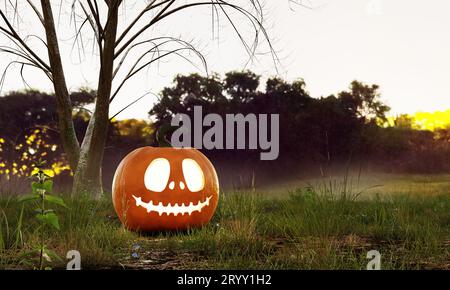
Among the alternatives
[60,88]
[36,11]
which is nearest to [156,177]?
[60,88]

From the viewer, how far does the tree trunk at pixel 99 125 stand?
9.01 meters

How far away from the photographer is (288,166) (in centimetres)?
1733

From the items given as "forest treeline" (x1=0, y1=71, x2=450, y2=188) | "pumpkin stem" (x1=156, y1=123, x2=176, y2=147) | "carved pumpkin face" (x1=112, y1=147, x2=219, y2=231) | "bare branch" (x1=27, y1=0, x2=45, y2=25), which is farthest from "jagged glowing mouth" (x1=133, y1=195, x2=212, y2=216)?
"forest treeline" (x1=0, y1=71, x2=450, y2=188)

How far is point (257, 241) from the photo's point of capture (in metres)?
4.11

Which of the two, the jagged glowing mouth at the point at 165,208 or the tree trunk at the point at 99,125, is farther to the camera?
the tree trunk at the point at 99,125

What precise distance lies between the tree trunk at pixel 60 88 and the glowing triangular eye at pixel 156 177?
4.72 metres

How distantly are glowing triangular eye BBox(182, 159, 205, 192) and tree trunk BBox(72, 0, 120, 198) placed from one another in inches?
166

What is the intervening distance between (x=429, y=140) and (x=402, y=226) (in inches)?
420

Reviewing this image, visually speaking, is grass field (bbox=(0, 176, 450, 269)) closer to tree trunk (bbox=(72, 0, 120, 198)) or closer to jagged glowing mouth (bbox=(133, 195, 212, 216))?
jagged glowing mouth (bbox=(133, 195, 212, 216))

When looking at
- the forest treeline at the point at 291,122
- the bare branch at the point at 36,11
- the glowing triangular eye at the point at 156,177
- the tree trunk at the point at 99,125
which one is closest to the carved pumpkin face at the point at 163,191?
the glowing triangular eye at the point at 156,177

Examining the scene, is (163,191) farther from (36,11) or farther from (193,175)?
(36,11)

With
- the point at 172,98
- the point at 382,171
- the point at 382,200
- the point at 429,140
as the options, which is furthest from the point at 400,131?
the point at 382,200

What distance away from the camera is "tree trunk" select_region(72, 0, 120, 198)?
355 inches

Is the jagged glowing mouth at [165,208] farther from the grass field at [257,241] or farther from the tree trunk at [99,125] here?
the tree trunk at [99,125]
